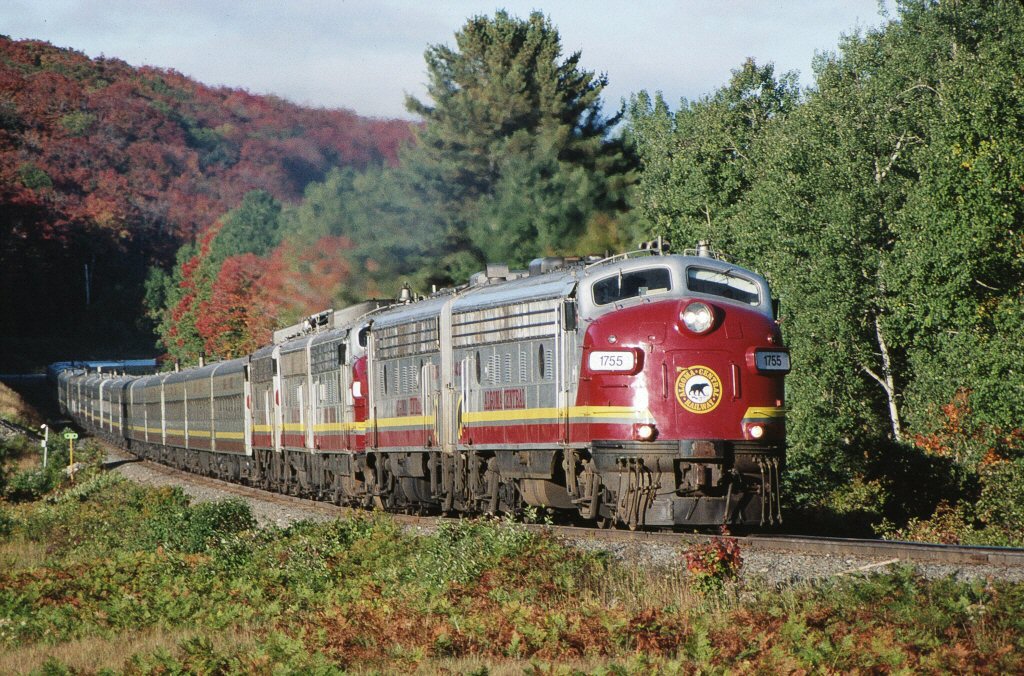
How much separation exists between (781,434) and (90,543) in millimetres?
14928

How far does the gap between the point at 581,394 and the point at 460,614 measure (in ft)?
16.8

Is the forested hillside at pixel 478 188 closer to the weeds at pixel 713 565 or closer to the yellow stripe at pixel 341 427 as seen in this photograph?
the yellow stripe at pixel 341 427

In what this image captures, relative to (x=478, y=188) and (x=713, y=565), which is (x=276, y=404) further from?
(x=713, y=565)

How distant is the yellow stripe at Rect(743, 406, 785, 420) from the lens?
17172 mm

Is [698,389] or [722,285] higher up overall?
[722,285]

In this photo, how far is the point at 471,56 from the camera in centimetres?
5734

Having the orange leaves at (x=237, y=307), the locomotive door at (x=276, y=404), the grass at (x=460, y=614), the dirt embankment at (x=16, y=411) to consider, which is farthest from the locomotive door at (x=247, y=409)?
the dirt embankment at (x=16, y=411)

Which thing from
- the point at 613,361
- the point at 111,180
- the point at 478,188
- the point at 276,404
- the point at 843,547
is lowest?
the point at 843,547

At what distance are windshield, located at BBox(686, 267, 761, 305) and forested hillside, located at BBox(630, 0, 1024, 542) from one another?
315 inches

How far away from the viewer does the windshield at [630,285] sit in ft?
57.6

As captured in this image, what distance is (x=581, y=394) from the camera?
1745cm

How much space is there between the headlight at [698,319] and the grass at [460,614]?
11.3 feet

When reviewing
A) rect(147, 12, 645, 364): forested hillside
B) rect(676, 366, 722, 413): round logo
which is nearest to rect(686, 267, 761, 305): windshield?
rect(676, 366, 722, 413): round logo

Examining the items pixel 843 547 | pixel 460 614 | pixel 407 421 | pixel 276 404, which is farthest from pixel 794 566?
pixel 276 404
